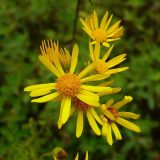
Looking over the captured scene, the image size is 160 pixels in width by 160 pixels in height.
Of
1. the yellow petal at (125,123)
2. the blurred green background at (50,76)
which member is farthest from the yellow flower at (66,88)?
the blurred green background at (50,76)

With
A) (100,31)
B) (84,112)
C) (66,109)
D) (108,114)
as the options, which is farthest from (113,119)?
(100,31)

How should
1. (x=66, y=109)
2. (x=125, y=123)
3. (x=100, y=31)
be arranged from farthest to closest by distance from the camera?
(x=100, y=31) < (x=125, y=123) < (x=66, y=109)

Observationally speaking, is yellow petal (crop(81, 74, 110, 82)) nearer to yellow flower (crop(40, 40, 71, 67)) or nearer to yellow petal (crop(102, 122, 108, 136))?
yellow flower (crop(40, 40, 71, 67))

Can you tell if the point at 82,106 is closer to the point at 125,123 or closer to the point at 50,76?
the point at 125,123

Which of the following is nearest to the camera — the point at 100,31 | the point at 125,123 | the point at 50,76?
the point at 125,123

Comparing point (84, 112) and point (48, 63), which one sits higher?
point (48, 63)
